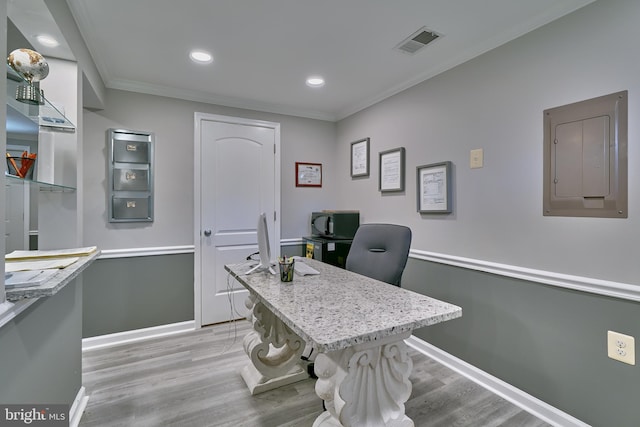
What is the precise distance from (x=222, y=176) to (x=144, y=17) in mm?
1544

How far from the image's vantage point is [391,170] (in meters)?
2.87

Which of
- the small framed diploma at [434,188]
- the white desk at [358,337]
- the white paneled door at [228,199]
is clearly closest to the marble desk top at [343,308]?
the white desk at [358,337]

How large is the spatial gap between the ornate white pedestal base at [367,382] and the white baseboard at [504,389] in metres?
1.13

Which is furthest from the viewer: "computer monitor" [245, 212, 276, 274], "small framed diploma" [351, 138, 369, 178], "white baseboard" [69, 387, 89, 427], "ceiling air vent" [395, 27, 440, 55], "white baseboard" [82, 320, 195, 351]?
"small framed diploma" [351, 138, 369, 178]

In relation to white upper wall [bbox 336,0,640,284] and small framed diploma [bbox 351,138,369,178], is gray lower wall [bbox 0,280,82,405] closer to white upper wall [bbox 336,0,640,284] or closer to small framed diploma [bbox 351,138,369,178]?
white upper wall [bbox 336,0,640,284]

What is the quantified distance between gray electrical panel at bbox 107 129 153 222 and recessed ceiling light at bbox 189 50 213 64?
2.99 ft

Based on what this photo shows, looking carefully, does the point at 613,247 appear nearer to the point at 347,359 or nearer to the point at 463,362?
the point at 463,362

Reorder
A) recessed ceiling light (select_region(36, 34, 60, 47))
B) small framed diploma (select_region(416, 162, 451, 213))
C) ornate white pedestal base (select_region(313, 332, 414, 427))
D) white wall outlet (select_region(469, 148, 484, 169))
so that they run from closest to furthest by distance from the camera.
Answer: ornate white pedestal base (select_region(313, 332, 414, 427)) → recessed ceiling light (select_region(36, 34, 60, 47)) → white wall outlet (select_region(469, 148, 484, 169)) → small framed diploma (select_region(416, 162, 451, 213))

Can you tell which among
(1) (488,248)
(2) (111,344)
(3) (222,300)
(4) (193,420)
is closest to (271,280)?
(4) (193,420)

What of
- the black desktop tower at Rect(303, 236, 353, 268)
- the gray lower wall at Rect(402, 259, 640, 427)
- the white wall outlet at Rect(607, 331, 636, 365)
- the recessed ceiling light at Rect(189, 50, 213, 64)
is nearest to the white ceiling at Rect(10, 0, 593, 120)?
the recessed ceiling light at Rect(189, 50, 213, 64)

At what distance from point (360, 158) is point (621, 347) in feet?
8.11

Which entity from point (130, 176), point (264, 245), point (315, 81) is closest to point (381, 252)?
point (264, 245)

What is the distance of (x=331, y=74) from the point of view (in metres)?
2.57

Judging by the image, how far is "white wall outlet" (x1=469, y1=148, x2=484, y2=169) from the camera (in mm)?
2111
